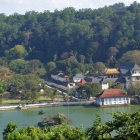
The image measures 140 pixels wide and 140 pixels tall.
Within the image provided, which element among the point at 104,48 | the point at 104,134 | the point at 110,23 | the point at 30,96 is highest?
the point at 110,23

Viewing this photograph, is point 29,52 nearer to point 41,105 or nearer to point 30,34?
point 30,34

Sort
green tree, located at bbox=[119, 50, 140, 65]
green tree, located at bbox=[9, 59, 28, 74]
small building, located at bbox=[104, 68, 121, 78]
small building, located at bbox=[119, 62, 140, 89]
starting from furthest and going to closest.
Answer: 1. green tree, located at bbox=[9, 59, 28, 74]
2. green tree, located at bbox=[119, 50, 140, 65]
3. small building, located at bbox=[104, 68, 121, 78]
4. small building, located at bbox=[119, 62, 140, 89]

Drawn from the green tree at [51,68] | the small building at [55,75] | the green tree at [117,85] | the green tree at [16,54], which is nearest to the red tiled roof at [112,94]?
the green tree at [117,85]

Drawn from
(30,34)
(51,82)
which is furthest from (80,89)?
(30,34)

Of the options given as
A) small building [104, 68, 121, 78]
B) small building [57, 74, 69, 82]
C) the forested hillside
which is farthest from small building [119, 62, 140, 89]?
small building [57, 74, 69, 82]

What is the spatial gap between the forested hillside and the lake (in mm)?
14122

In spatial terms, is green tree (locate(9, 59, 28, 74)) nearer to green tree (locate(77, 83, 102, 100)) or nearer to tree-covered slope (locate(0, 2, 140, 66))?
tree-covered slope (locate(0, 2, 140, 66))

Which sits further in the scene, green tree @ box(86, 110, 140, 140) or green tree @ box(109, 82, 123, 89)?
green tree @ box(109, 82, 123, 89)

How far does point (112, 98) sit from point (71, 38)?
28077mm

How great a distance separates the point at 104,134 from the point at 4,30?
58.2 meters

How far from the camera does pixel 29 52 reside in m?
61.0

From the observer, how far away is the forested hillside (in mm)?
50875

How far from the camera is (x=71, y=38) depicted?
5806 cm

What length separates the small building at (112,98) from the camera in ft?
101
